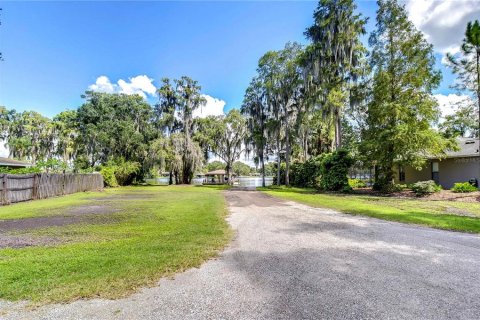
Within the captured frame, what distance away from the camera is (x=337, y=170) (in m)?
19.5

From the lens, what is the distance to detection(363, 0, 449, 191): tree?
15961 millimetres

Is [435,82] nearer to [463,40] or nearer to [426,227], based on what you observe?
[463,40]

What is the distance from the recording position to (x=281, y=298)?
123 inches

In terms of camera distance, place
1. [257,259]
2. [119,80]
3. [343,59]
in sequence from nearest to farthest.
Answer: [257,259] → [343,59] → [119,80]

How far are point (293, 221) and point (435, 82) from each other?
1459cm

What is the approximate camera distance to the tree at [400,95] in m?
16.0

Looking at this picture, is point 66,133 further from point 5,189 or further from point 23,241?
point 23,241

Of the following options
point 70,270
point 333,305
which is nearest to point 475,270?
point 333,305

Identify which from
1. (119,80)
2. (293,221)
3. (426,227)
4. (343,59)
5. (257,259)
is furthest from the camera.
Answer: (119,80)

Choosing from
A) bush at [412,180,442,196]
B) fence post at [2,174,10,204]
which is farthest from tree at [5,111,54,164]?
bush at [412,180,442,196]

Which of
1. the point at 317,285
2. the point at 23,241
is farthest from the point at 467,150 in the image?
the point at 23,241

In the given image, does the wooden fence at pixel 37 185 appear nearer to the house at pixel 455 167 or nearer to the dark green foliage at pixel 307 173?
the dark green foliage at pixel 307 173

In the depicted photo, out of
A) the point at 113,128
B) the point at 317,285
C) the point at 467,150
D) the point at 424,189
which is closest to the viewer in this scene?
the point at 317,285

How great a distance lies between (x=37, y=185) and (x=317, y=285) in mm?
17503
